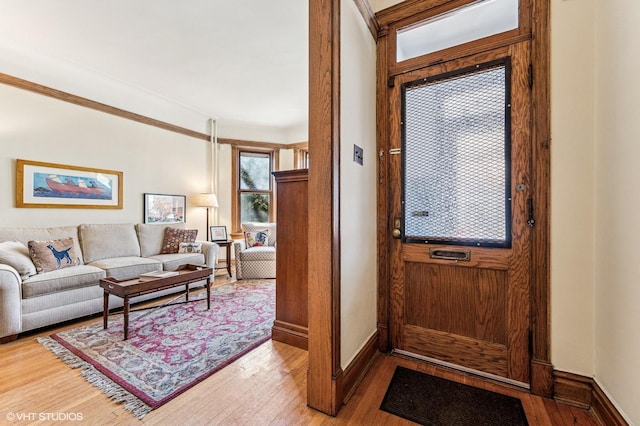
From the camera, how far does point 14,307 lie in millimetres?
2240

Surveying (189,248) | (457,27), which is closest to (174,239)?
(189,248)

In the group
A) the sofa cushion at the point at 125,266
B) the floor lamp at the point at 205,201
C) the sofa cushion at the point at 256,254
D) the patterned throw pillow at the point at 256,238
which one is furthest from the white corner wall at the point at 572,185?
the floor lamp at the point at 205,201

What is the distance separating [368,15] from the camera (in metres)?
1.90

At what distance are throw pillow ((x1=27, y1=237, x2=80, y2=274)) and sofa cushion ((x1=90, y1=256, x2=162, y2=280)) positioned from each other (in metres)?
0.24

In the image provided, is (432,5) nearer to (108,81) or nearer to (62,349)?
(62,349)

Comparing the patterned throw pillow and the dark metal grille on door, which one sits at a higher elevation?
the dark metal grille on door

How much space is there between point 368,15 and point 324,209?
4.73ft

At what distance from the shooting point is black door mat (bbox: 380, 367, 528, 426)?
1.40m

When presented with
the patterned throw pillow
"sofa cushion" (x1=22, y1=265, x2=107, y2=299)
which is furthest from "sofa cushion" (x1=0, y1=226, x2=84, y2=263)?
the patterned throw pillow

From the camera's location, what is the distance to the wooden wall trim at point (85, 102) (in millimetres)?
3095

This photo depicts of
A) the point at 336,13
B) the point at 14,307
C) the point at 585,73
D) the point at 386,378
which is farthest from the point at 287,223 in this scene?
the point at 14,307

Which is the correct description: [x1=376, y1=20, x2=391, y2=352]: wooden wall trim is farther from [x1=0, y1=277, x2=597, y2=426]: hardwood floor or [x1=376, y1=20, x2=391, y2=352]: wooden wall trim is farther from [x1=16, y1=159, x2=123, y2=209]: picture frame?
[x1=16, y1=159, x2=123, y2=209]: picture frame

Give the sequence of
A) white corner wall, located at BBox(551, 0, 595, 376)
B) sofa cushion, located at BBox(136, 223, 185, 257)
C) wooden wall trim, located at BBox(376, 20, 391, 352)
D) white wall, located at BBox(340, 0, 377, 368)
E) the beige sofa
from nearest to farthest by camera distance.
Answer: white corner wall, located at BBox(551, 0, 595, 376)
white wall, located at BBox(340, 0, 377, 368)
wooden wall trim, located at BBox(376, 20, 391, 352)
the beige sofa
sofa cushion, located at BBox(136, 223, 185, 257)

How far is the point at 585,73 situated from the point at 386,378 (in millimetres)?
2080
